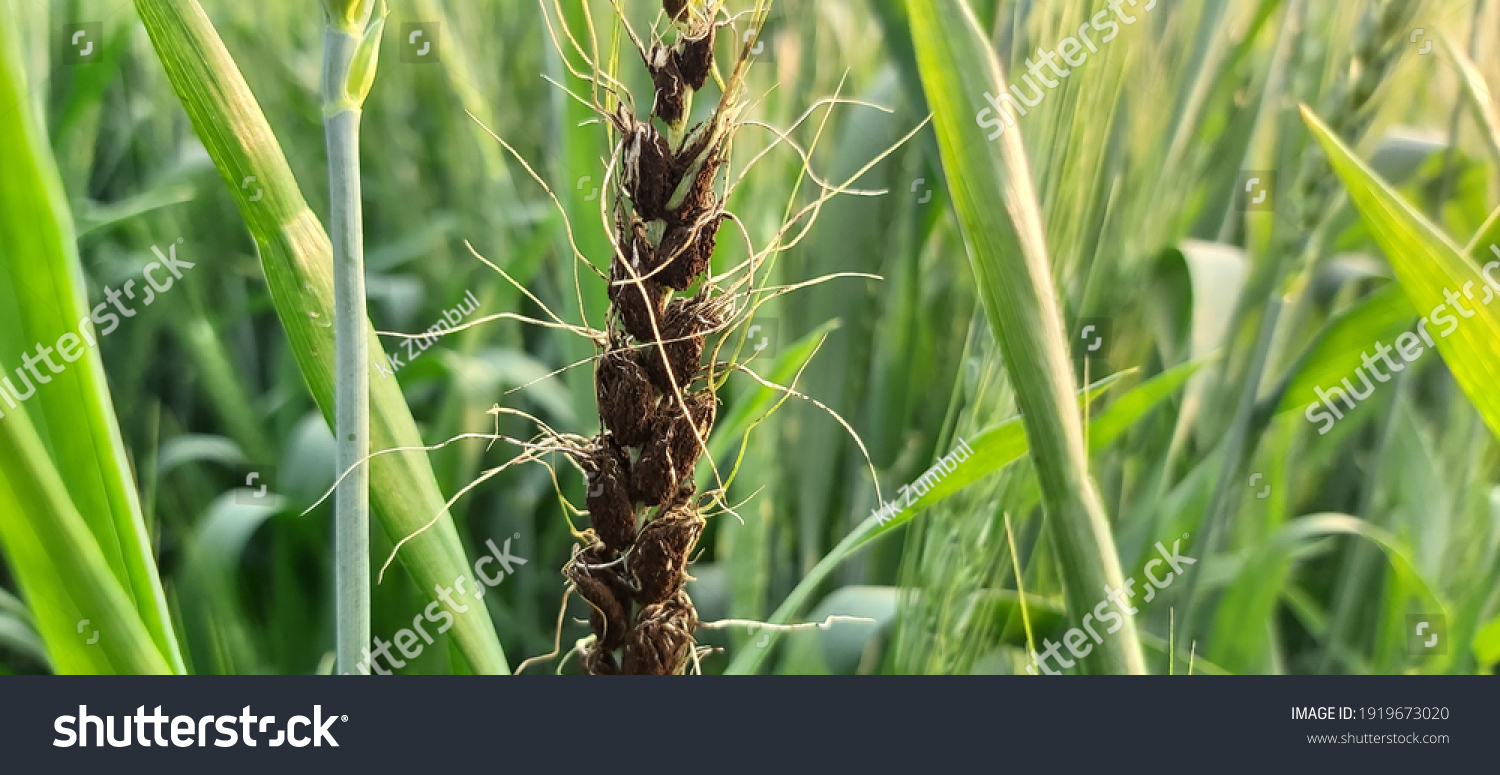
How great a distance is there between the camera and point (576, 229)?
1.97 feet

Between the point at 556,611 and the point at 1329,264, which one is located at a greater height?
the point at 1329,264

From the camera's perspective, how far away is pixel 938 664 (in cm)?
42

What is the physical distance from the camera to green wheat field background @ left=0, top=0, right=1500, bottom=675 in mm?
313

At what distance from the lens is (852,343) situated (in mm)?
655

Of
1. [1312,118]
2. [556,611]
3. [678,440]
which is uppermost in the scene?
[1312,118]

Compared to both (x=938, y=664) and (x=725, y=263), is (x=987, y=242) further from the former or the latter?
(x=725, y=263)

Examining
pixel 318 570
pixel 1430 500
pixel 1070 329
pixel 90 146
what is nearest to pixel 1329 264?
pixel 1430 500

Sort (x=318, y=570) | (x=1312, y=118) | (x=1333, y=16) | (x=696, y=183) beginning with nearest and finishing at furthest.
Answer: (x=696, y=183), (x=1312, y=118), (x=1333, y=16), (x=318, y=570)

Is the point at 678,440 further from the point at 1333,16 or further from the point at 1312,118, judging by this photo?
the point at 1333,16

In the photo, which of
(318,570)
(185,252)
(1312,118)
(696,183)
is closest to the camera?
(696,183)

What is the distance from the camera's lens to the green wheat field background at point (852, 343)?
313mm

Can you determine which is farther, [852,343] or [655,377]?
[852,343]

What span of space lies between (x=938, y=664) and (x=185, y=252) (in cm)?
76

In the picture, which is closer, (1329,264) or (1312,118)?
(1312,118)
